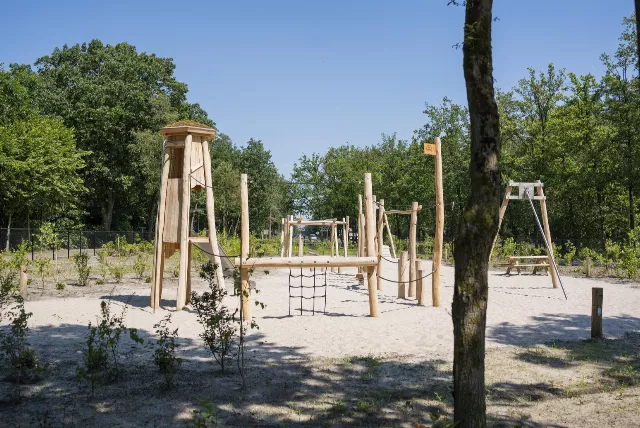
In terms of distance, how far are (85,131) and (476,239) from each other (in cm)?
3754

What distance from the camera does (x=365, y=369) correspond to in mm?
6227

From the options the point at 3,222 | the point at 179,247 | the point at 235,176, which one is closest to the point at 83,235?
the point at 3,222

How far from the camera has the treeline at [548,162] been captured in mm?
26766

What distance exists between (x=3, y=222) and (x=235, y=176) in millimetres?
15664

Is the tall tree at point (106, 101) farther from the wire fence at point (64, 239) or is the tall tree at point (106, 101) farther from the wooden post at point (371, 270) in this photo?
the wooden post at point (371, 270)

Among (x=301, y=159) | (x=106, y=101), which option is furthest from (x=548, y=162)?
(x=106, y=101)

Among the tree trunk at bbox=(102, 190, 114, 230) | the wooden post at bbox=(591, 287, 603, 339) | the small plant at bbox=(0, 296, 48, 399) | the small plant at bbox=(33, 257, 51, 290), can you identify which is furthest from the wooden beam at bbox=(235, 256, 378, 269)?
the tree trunk at bbox=(102, 190, 114, 230)

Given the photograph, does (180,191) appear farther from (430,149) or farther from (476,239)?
(476,239)

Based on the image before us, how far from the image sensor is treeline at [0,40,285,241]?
98.5 feet

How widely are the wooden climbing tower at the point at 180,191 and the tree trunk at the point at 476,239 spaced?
279 inches

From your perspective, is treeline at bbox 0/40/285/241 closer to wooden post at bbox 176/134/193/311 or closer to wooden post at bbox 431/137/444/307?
wooden post at bbox 176/134/193/311

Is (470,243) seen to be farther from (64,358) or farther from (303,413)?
(64,358)

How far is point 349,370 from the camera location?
6188 millimetres

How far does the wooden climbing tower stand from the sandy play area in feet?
2.38
